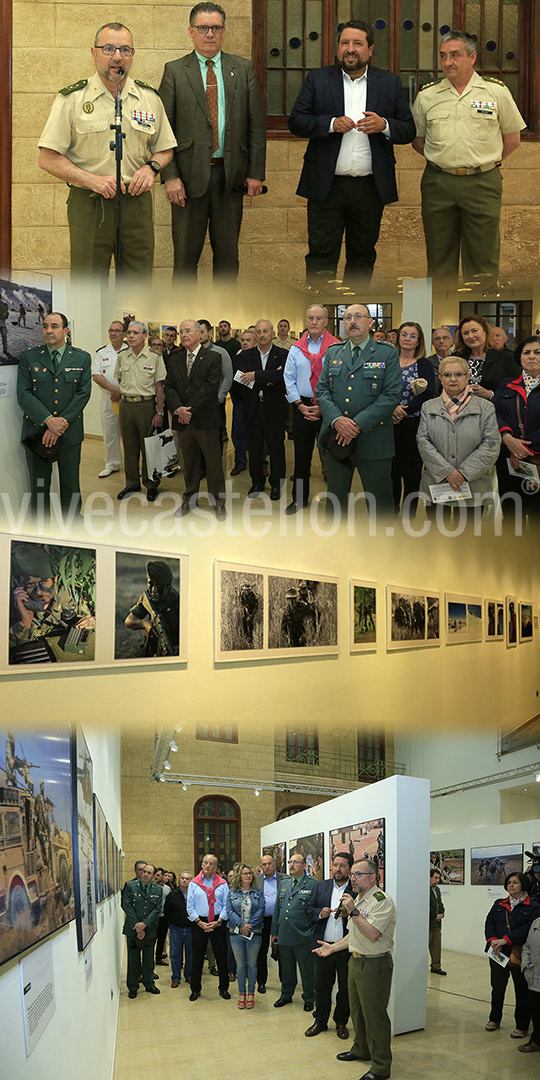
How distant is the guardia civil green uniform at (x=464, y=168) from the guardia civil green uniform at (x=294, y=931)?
4135 millimetres

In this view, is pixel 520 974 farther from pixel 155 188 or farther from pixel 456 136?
pixel 155 188

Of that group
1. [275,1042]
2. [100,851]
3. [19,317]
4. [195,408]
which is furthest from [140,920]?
[19,317]

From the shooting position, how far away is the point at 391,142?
24.2 ft

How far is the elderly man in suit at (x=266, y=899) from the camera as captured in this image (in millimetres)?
5809

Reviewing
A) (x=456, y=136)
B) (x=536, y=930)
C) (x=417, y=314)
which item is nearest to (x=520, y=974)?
(x=536, y=930)

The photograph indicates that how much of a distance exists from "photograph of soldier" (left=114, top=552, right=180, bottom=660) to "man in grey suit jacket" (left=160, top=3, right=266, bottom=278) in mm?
2379

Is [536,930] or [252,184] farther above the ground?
[252,184]

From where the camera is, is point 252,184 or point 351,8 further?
point 351,8

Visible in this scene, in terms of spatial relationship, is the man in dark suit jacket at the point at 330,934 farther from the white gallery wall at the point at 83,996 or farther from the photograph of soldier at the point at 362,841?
the white gallery wall at the point at 83,996

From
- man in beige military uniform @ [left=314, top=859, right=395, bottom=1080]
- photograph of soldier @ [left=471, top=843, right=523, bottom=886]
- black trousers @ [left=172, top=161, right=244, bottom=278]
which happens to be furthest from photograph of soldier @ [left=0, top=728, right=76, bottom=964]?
black trousers @ [left=172, top=161, right=244, bottom=278]

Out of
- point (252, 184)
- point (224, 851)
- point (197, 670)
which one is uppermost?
point (252, 184)

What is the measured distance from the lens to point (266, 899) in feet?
19.2

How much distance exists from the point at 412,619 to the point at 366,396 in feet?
4.38

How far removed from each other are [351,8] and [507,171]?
188cm
